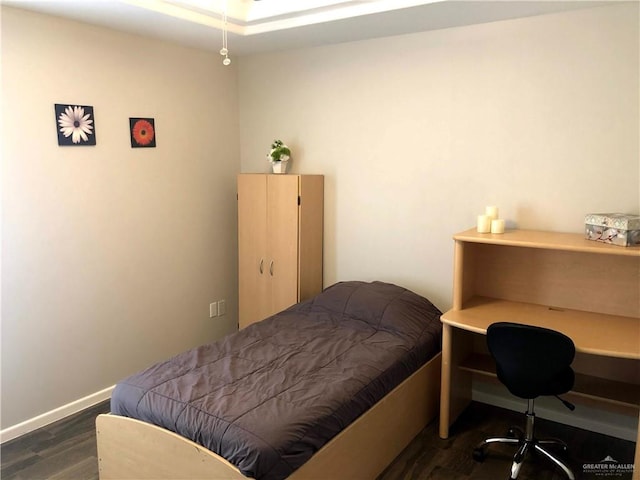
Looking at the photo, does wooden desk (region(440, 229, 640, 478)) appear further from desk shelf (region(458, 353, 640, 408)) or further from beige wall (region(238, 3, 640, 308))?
beige wall (region(238, 3, 640, 308))

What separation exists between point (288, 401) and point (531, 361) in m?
1.14

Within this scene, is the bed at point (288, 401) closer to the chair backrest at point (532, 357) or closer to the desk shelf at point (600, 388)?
the desk shelf at point (600, 388)

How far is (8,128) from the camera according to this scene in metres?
2.82

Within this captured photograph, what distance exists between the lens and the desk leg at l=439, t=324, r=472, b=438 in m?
2.91

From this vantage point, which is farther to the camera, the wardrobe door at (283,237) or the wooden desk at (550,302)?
the wardrobe door at (283,237)

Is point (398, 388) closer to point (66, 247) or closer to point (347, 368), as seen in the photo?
point (347, 368)

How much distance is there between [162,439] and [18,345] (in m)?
1.33

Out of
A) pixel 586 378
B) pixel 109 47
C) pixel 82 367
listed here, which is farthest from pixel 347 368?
pixel 109 47

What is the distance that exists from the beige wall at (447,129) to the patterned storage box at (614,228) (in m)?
0.23

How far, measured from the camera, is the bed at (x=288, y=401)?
2062 mm

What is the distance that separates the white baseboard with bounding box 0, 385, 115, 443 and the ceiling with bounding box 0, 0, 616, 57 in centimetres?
230

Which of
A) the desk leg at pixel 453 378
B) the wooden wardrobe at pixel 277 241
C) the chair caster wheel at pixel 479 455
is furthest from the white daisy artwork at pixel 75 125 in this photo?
the chair caster wheel at pixel 479 455

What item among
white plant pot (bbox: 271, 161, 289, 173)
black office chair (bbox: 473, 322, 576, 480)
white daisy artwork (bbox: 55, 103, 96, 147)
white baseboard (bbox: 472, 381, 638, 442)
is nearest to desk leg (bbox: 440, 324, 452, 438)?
black office chair (bbox: 473, 322, 576, 480)

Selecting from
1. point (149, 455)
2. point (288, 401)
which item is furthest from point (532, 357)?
point (149, 455)
